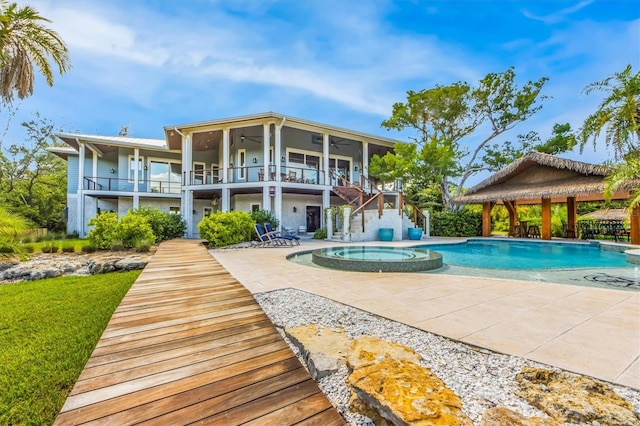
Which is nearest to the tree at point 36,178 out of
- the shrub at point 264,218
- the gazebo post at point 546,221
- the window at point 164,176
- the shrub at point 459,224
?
the window at point 164,176

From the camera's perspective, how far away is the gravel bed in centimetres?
186

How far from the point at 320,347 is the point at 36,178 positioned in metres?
30.7

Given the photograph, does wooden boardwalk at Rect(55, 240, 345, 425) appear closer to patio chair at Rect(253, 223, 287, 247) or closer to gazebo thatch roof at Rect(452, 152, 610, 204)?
patio chair at Rect(253, 223, 287, 247)

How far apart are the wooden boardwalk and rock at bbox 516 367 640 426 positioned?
134 cm

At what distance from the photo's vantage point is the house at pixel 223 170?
15086 millimetres

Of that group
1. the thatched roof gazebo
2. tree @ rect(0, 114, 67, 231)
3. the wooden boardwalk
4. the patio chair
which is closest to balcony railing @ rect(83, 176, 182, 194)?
tree @ rect(0, 114, 67, 231)

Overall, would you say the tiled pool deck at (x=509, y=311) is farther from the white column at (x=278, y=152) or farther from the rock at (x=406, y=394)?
the white column at (x=278, y=152)

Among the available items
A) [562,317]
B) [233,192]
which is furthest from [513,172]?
[233,192]

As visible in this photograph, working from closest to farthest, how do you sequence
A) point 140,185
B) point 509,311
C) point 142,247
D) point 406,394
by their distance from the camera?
point 406,394 < point 509,311 < point 142,247 < point 140,185

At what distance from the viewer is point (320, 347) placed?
2582 mm

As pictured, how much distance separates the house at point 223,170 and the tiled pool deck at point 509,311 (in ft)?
30.4

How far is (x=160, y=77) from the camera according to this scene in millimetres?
14820

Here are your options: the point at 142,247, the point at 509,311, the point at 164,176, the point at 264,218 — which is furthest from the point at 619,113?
the point at 164,176

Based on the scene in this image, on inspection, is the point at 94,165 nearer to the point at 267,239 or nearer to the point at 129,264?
the point at 267,239
